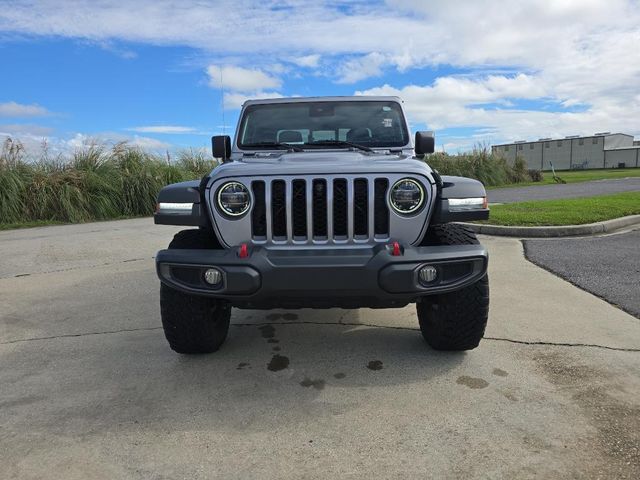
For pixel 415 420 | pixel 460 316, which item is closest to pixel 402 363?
pixel 460 316

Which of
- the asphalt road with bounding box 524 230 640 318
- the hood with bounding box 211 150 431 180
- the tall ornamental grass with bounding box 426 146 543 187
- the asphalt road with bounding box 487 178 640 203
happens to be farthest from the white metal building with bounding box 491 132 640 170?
the hood with bounding box 211 150 431 180

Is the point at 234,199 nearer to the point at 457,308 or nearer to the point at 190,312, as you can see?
the point at 190,312

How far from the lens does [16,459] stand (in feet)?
7.22

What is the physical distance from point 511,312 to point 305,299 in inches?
85.0

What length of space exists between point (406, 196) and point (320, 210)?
50cm

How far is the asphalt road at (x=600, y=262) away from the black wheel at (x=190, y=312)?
3294mm

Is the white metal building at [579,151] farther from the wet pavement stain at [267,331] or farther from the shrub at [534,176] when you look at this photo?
the wet pavement stain at [267,331]

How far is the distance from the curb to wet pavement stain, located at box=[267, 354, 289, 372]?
5.70m

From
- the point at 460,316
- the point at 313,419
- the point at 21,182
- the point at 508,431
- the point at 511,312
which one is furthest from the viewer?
the point at 21,182

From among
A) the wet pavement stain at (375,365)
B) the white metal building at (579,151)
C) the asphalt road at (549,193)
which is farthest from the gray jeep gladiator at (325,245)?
the white metal building at (579,151)

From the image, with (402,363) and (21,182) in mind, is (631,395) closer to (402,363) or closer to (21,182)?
(402,363)

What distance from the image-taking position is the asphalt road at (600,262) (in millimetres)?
4500

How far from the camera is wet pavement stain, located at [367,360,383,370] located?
3083 mm

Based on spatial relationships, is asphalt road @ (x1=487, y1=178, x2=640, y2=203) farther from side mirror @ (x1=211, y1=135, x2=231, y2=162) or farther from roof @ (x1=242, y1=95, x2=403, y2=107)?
side mirror @ (x1=211, y1=135, x2=231, y2=162)
